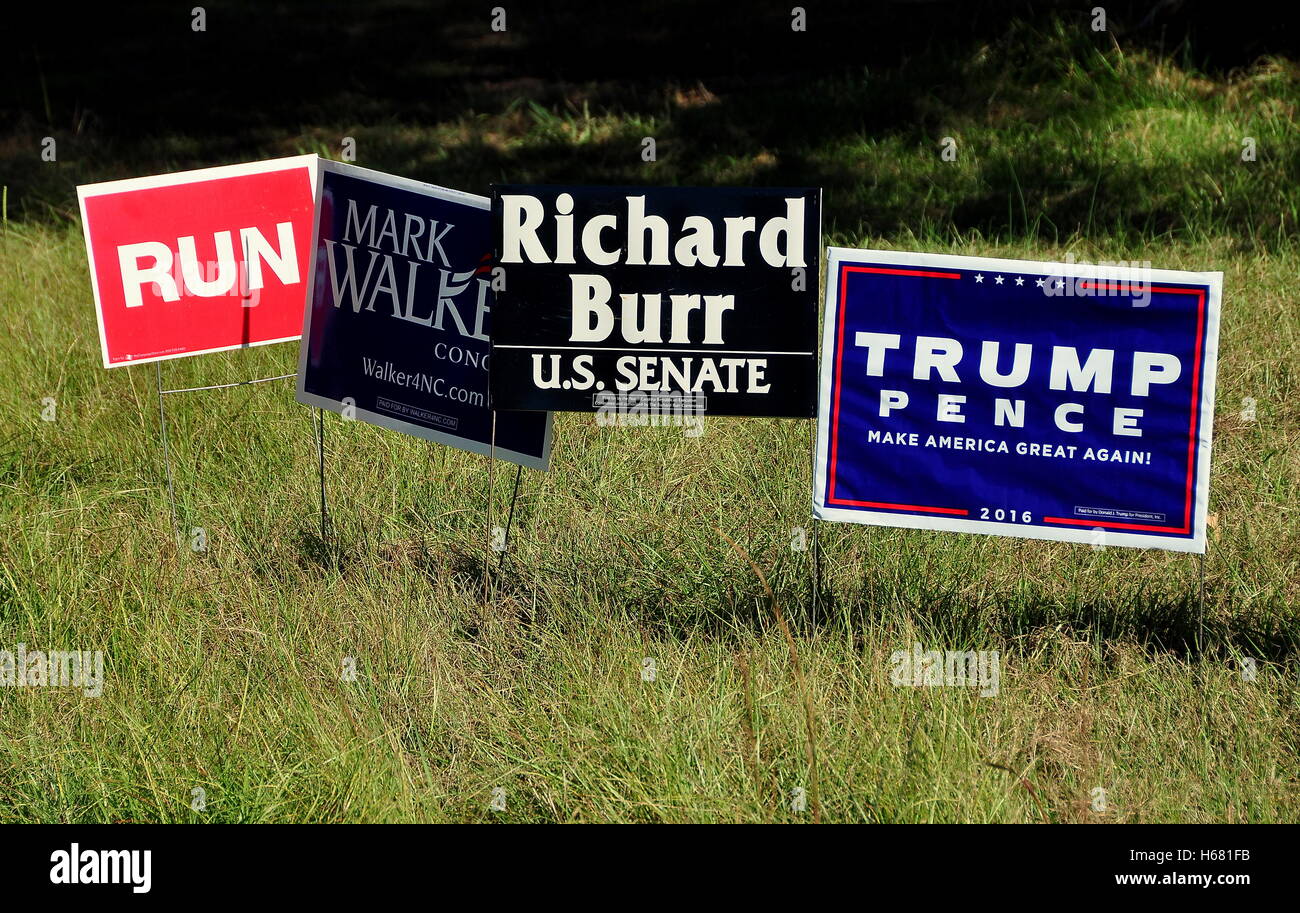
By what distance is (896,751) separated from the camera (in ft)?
10.9

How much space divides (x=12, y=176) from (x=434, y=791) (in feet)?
31.1

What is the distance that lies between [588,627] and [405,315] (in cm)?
128

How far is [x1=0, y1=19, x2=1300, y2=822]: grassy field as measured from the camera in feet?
10.9

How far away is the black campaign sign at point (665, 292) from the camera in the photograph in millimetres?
3840

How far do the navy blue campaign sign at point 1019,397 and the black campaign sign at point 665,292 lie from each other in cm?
15

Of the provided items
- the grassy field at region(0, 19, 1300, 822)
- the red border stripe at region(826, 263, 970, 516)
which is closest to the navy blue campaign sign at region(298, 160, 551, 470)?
the grassy field at region(0, 19, 1300, 822)

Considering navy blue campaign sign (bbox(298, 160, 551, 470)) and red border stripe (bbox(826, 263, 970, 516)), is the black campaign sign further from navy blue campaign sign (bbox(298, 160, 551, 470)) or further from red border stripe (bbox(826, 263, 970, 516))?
navy blue campaign sign (bbox(298, 160, 551, 470))

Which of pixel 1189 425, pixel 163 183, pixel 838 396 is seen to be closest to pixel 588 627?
pixel 838 396

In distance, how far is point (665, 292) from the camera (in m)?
3.88

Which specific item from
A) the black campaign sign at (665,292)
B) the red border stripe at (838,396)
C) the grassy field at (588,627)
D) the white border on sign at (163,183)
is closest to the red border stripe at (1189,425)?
the red border stripe at (838,396)

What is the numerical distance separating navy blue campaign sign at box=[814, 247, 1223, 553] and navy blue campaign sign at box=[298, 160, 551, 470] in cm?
109

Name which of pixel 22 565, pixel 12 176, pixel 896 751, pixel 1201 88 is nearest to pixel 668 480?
pixel 896 751

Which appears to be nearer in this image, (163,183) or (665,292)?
(665,292)

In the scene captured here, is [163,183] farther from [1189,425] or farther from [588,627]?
[1189,425]
